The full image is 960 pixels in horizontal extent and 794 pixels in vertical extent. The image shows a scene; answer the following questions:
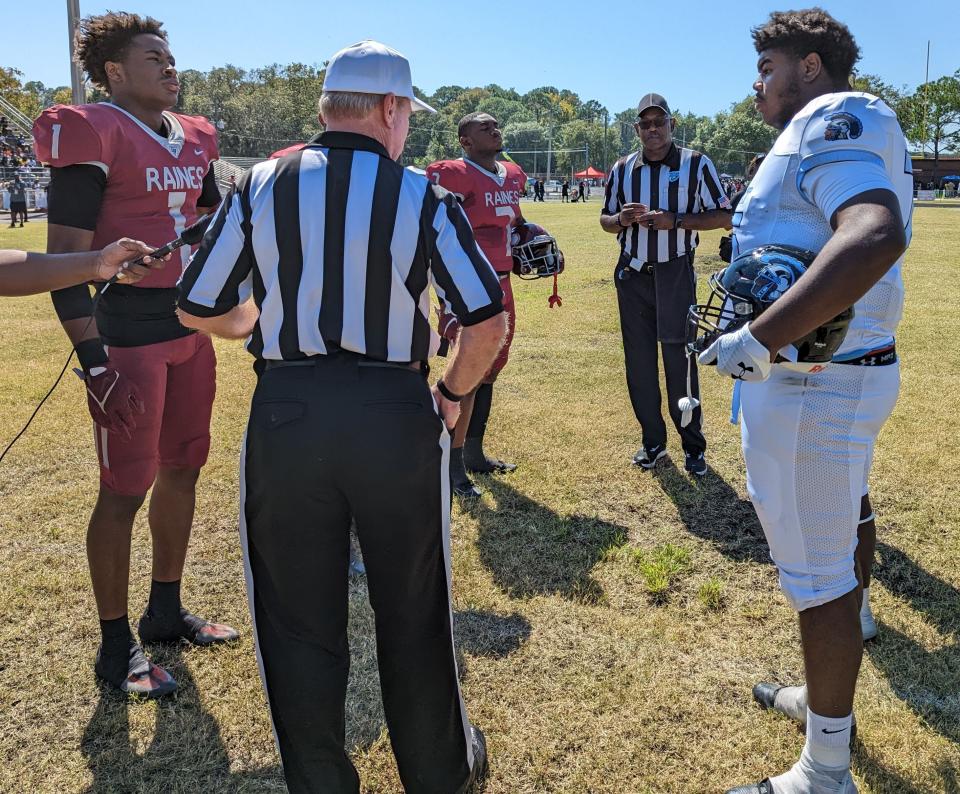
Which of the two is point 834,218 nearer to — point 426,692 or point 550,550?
point 426,692

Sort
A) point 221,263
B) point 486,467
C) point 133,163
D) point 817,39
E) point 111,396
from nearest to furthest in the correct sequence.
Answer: point 221,263
point 817,39
point 111,396
point 133,163
point 486,467

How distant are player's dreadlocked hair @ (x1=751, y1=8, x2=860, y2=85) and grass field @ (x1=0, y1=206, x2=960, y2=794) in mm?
2285

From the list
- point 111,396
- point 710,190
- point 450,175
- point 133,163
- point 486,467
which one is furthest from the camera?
point 486,467

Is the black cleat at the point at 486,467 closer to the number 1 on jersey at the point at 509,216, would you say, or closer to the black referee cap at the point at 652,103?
the number 1 on jersey at the point at 509,216

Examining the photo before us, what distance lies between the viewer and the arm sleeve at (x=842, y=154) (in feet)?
7.06

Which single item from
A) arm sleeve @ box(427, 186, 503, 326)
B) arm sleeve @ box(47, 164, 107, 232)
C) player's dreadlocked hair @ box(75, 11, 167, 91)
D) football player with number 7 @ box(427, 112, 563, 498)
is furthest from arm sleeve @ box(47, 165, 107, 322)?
football player with number 7 @ box(427, 112, 563, 498)

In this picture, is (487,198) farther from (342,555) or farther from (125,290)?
(342,555)

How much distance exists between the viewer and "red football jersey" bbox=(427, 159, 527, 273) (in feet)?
17.1

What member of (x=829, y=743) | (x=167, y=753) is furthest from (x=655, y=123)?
(x=167, y=753)

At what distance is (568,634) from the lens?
3.66 metres

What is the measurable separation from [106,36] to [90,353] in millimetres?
1286

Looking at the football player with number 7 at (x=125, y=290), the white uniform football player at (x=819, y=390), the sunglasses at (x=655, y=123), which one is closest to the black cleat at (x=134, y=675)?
the football player with number 7 at (x=125, y=290)

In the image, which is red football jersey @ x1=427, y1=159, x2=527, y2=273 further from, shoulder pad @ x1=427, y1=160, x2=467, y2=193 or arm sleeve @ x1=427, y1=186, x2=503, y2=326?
arm sleeve @ x1=427, y1=186, x2=503, y2=326

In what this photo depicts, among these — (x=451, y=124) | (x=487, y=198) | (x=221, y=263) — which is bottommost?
(x=221, y=263)
